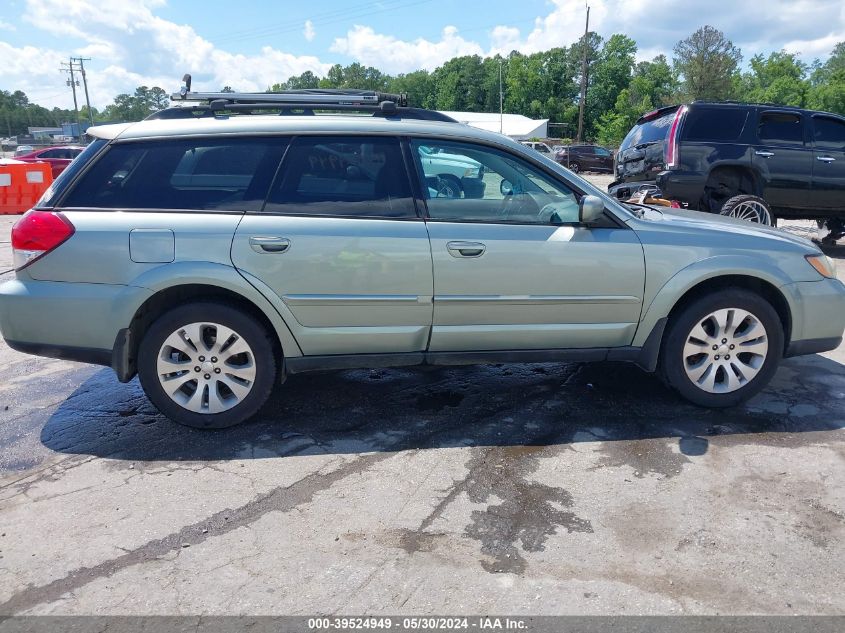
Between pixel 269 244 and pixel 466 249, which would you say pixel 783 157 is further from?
pixel 269 244

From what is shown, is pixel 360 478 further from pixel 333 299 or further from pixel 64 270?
pixel 64 270

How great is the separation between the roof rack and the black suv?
17.4ft

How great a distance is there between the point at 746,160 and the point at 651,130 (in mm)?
1321

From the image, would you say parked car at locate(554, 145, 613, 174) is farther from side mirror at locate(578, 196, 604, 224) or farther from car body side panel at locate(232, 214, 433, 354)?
car body side panel at locate(232, 214, 433, 354)

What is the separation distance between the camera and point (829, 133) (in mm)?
9062

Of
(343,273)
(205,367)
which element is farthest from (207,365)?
(343,273)

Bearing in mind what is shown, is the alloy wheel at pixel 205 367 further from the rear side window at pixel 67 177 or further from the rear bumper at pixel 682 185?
the rear bumper at pixel 682 185

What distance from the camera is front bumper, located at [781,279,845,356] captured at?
4.11 meters

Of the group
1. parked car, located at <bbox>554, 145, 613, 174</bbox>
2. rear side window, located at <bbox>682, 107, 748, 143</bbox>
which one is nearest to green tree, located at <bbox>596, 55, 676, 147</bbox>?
parked car, located at <bbox>554, 145, 613, 174</bbox>

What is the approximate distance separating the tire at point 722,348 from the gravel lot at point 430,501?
172 mm

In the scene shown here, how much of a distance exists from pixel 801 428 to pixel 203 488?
347 cm

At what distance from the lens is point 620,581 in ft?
8.55

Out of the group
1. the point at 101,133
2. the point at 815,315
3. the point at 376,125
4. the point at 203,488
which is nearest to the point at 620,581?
the point at 203,488

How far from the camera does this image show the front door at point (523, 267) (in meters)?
3.83
